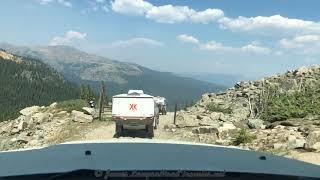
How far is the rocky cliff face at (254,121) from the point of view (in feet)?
94.5

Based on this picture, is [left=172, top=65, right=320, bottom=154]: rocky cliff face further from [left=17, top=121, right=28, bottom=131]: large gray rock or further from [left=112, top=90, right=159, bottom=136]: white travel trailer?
[left=17, top=121, right=28, bottom=131]: large gray rock

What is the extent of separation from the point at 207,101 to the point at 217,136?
23.9 metres

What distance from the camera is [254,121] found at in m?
37.6

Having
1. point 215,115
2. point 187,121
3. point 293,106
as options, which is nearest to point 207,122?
point 187,121

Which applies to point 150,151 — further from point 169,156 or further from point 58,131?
point 58,131

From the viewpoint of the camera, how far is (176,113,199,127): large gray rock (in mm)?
41250

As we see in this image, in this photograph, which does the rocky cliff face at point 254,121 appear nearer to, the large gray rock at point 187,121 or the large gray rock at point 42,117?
the large gray rock at point 187,121

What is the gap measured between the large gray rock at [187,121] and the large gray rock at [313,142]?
1496cm

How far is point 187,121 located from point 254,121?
7067 mm

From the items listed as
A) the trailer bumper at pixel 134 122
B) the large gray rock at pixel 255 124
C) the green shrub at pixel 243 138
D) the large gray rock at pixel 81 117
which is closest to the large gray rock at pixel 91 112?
the large gray rock at pixel 81 117

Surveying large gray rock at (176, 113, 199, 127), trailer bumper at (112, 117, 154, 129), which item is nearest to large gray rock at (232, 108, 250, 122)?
large gray rock at (176, 113, 199, 127)

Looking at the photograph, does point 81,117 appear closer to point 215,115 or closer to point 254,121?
point 215,115

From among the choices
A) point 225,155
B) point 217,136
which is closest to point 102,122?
point 217,136

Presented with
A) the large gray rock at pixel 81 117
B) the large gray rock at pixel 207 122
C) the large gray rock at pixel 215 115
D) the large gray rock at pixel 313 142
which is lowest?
the large gray rock at pixel 81 117
